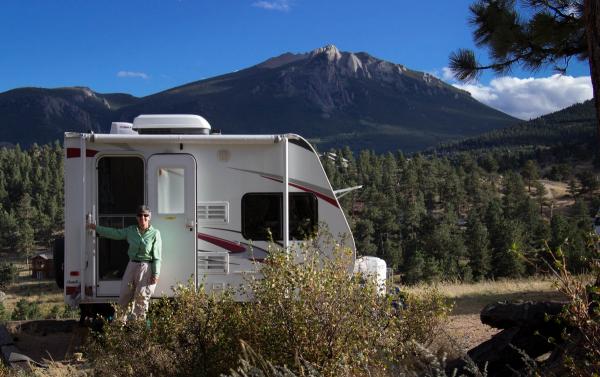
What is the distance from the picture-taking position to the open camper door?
763 cm

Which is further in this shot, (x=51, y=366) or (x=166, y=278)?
(x=166, y=278)

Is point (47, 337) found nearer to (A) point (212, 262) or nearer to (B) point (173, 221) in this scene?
(B) point (173, 221)

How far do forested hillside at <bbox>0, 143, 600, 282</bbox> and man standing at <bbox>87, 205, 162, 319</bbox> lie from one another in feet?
101

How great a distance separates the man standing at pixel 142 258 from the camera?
23.4 feet

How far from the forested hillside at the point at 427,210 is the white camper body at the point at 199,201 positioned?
30.0m

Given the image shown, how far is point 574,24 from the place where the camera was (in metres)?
8.66

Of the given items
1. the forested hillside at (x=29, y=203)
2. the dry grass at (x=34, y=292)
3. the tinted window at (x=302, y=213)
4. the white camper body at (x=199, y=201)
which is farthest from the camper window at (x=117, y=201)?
the forested hillside at (x=29, y=203)

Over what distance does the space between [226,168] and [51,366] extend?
3097 millimetres

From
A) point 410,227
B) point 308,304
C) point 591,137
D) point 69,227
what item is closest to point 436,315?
point 308,304

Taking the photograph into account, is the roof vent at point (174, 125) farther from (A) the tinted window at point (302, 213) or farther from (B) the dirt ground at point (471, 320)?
(B) the dirt ground at point (471, 320)

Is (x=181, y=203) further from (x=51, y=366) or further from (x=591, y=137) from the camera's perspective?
(x=591, y=137)

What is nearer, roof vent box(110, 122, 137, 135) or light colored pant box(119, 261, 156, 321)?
light colored pant box(119, 261, 156, 321)

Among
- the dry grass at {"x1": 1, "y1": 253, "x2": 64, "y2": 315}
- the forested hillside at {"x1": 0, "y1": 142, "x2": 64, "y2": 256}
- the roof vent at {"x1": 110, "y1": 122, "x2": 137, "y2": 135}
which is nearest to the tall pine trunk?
the roof vent at {"x1": 110, "y1": 122, "x2": 137, "y2": 135}

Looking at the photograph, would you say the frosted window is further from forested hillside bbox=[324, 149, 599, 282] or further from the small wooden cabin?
the small wooden cabin
